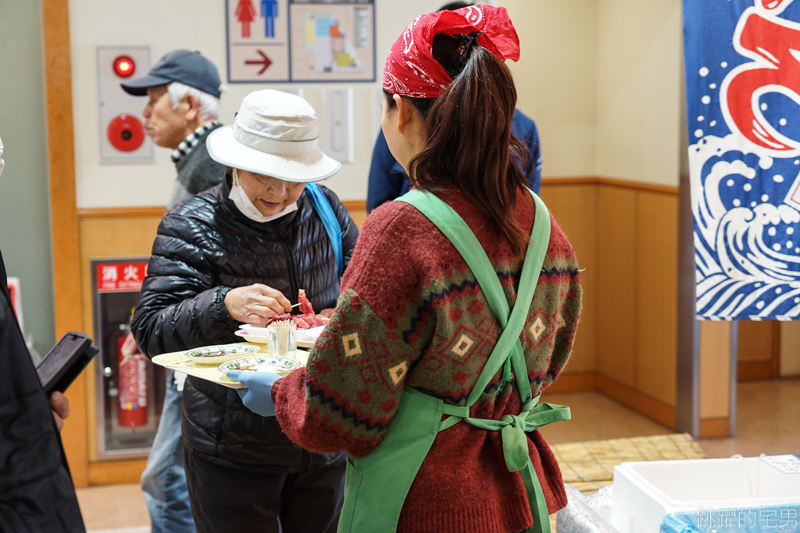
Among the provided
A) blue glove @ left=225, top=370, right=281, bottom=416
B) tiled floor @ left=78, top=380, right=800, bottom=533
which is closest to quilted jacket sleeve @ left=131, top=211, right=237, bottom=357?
blue glove @ left=225, top=370, right=281, bottom=416

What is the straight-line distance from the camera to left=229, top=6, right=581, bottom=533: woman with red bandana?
1.20 m

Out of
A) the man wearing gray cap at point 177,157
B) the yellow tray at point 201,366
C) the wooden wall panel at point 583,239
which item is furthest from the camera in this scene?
→ the wooden wall panel at point 583,239

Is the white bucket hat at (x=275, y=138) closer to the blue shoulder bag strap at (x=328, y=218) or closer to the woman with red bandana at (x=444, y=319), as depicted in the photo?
the blue shoulder bag strap at (x=328, y=218)

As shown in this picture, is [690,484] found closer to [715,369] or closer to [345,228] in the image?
[345,228]

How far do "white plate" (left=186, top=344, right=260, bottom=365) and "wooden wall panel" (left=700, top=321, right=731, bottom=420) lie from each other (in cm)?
293

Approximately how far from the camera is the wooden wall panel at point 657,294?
4262mm

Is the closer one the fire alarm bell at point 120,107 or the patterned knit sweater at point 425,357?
the patterned knit sweater at point 425,357

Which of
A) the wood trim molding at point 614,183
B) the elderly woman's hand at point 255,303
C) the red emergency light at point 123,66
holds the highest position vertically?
the red emergency light at point 123,66

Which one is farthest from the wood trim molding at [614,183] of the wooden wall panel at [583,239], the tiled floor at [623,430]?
the tiled floor at [623,430]

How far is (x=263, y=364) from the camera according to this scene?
5.55 feet

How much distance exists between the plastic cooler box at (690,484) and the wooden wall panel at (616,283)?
2.55 meters

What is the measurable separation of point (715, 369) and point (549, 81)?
1.84m

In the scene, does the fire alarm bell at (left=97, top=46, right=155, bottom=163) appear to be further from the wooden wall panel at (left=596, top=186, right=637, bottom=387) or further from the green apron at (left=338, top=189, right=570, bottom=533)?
the green apron at (left=338, top=189, right=570, bottom=533)

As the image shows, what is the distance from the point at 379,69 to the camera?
3.94 m
